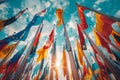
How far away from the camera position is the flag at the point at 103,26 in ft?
32.7

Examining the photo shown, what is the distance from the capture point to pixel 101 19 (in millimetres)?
10281

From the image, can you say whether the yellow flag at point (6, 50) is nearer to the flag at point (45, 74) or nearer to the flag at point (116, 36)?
the flag at point (45, 74)

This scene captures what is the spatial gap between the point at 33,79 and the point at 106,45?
43.9ft

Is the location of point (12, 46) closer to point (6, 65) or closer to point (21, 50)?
point (21, 50)

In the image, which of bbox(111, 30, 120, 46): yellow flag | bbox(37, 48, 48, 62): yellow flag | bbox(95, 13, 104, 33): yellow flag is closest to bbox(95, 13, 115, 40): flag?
bbox(95, 13, 104, 33): yellow flag

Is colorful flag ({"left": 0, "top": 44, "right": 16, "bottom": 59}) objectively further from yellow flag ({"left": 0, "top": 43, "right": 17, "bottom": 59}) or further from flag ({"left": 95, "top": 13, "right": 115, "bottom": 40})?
flag ({"left": 95, "top": 13, "right": 115, "bottom": 40})

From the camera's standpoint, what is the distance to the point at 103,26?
1049 centimetres

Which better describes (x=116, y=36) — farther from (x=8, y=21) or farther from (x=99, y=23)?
(x=8, y=21)

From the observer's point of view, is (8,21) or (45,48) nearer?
(8,21)

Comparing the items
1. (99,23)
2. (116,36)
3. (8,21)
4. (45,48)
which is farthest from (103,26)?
(8,21)

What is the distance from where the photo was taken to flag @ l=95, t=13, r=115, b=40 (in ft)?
32.7

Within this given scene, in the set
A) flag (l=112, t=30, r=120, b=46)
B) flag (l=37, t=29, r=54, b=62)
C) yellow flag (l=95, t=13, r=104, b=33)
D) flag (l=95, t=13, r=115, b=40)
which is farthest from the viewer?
flag (l=37, t=29, r=54, b=62)

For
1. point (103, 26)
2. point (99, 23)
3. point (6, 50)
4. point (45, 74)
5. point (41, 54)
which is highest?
point (99, 23)

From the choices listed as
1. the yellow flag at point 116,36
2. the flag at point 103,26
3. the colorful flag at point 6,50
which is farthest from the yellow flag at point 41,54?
the yellow flag at point 116,36
